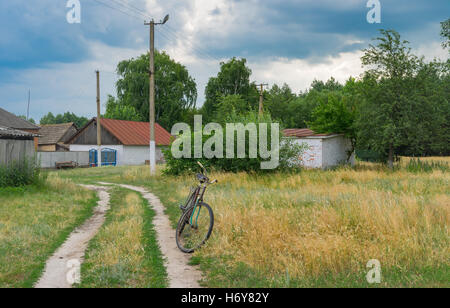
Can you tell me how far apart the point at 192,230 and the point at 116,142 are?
34322 mm

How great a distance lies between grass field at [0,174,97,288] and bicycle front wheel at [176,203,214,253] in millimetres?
2379

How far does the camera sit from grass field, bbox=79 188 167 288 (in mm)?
4922

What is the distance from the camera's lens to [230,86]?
57.3 m

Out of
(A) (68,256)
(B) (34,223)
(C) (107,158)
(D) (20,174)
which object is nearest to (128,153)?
(C) (107,158)

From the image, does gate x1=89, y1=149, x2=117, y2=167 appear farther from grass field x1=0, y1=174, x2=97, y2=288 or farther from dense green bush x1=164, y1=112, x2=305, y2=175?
grass field x1=0, y1=174, x2=97, y2=288

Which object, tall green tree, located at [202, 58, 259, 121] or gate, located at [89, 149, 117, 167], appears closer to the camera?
gate, located at [89, 149, 117, 167]

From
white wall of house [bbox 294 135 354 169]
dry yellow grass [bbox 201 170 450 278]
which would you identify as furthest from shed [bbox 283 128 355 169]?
dry yellow grass [bbox 201 170 450 278]

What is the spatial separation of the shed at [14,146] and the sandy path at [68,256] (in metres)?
6.37

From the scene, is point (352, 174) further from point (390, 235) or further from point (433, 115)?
point (390, 235)

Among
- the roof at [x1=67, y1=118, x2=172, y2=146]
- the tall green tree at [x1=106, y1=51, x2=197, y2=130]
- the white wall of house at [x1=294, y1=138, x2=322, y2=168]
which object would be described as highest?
the tall green tree at [x1=106, y1=51, x2=197, y2=130]

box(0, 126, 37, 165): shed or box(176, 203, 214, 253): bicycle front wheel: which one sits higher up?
box(0, 126, 37, 165): shed

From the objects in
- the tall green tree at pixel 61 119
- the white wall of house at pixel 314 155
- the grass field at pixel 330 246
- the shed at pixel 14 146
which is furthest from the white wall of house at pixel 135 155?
the tall green tree at pixel 61 119
